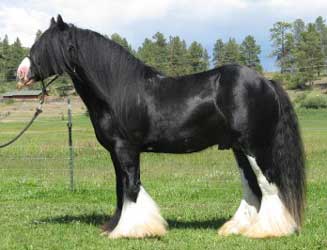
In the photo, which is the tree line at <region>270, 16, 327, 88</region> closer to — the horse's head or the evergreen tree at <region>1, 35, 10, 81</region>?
the evergreen tree at <region>1, 35, 10, 81</region>

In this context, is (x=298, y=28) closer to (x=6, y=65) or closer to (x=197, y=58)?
(x=197, y=58)

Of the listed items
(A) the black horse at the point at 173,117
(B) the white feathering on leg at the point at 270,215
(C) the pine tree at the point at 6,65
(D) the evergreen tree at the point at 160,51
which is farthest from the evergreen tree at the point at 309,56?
(B) the white feathering on leg at the point at 270,215

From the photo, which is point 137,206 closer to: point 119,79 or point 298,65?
point 119,79

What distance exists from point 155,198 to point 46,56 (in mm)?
3883

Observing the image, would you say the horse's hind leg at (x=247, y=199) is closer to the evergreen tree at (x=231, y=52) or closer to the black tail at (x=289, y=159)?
the black tail at (x=289, y=159)

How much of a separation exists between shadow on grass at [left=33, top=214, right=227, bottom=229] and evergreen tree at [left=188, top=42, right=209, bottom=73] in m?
64.3

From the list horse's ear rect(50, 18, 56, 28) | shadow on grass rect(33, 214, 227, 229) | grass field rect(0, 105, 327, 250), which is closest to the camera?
grass field rect(0, 105, 327, 250)

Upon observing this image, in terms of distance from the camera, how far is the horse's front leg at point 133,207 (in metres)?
5.91

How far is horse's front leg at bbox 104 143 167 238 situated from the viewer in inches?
233

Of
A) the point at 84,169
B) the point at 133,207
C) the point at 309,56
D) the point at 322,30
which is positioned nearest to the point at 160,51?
the point at 309,56

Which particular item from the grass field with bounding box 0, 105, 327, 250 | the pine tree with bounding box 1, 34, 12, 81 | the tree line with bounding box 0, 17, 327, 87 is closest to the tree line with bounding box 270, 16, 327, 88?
the tree line with bounding box 0, 17, 327, 87

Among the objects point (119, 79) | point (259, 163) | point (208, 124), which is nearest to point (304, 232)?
point (259, 163)

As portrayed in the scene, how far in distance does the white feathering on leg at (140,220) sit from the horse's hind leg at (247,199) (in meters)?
0.81

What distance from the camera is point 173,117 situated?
5.95 metres
